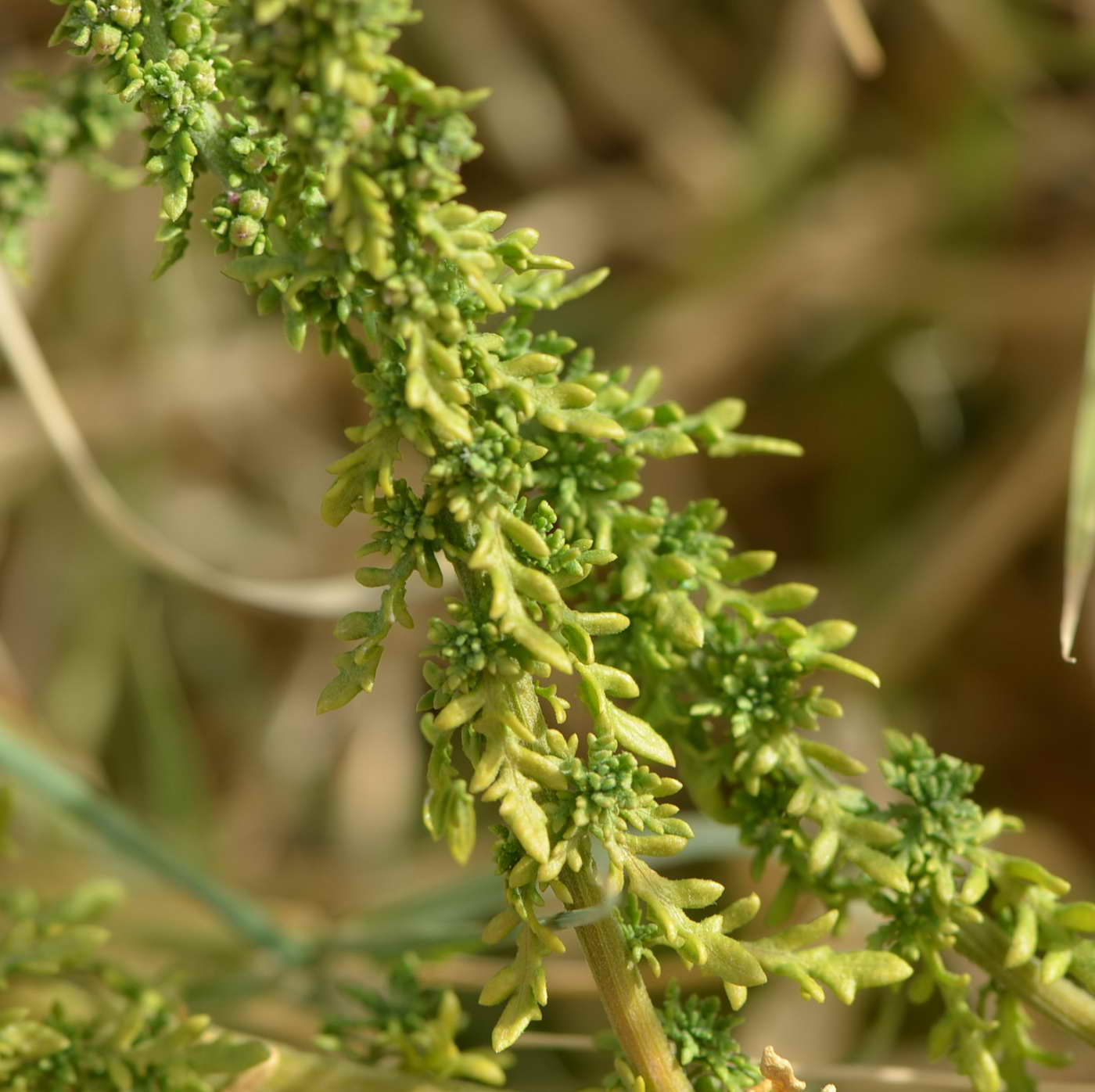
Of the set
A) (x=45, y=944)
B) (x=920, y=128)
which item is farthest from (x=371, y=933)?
(x=920, y=128)

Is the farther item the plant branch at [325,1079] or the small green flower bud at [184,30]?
the plant branch at [325,1079]

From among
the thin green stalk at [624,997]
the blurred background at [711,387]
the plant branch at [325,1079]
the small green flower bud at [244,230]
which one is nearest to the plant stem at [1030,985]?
the thin green stalk at [624,997]

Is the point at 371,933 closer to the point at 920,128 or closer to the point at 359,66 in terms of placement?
the point at 359,66

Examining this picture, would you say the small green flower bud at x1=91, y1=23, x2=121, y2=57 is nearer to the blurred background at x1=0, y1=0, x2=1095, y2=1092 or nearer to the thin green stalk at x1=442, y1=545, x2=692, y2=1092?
the thin green stalk at x1=442, y1=545, x2=692, y2=1092

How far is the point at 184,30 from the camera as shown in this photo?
0.64 m

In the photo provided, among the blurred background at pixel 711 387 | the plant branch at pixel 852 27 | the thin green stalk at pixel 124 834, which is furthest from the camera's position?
the blurred background at pixel 711 387

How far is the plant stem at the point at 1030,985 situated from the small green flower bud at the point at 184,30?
648 mm

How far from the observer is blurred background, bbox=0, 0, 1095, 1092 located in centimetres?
196

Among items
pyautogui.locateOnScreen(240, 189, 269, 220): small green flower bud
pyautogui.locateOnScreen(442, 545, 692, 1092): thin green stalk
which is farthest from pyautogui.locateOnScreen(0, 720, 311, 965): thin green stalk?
pyautogui.locateOnScreen(240, 189, 269, 220): small green flower bud

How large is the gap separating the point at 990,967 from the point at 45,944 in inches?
23.3

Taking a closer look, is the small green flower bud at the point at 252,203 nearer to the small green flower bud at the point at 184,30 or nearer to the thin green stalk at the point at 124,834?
the small green flower bud at the point at 184,30

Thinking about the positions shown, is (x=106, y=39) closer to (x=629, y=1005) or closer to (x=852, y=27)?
(x=629, y=1005)

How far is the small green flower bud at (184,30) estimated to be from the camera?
2.11ft

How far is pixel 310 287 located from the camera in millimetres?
615
